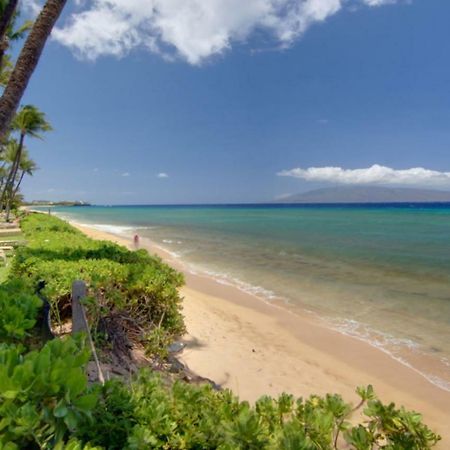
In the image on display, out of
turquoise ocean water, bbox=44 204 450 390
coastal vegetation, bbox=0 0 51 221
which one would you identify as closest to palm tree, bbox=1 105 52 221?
coastal vegetation, bbox=0 0 51 221

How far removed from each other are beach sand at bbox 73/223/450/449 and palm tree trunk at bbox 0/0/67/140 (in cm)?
516

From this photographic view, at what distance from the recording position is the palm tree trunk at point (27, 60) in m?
5.27

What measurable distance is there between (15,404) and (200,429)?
91cm

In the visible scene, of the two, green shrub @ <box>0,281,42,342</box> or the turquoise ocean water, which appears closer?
green shrub @ <box>0,281,42,342</box>

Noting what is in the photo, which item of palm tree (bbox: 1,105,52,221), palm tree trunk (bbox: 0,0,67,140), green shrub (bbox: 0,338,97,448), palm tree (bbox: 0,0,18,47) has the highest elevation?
palm tree (bbox: 1,105,52,221)

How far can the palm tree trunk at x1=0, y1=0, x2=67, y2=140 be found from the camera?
5266 millimetres

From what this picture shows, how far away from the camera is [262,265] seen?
1552cm

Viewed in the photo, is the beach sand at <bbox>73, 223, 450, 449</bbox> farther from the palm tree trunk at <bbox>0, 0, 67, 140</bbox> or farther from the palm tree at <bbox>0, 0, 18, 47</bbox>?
the palm tree at <bbox>0, 0, 18, 47</bbox>

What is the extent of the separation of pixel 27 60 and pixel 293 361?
23.5ft

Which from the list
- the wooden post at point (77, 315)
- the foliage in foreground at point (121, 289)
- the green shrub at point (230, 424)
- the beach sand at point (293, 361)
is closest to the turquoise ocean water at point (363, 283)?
the beach sand at point (293, 361)

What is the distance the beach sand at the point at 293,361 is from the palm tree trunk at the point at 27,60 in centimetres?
516

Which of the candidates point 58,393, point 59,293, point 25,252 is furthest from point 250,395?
point 25,252

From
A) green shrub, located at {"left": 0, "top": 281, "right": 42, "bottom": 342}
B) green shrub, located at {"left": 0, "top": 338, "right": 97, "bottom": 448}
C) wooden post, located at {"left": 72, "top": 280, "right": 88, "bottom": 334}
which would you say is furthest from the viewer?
wooden post, located at {"left": 72, "top": 280, "right": 88, "bottom": 334}

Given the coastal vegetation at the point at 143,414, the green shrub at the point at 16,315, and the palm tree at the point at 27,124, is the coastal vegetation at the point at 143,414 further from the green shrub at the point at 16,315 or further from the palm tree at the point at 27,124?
the palm tree at the point at 27,124
